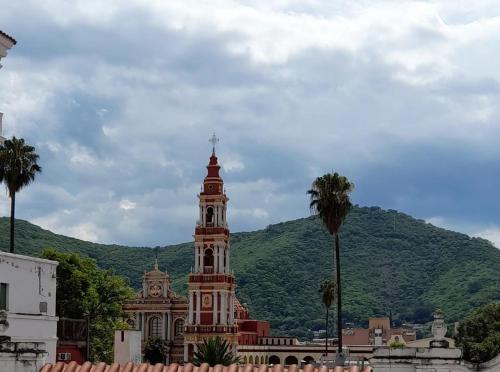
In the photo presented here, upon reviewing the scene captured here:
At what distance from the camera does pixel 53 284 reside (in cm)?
3269

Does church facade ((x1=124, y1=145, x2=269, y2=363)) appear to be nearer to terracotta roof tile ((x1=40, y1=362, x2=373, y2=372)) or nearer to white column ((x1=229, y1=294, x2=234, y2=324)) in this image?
white column ((x1=229, y1=294, x2=234, y2=324))

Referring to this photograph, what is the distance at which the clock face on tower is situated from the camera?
117m

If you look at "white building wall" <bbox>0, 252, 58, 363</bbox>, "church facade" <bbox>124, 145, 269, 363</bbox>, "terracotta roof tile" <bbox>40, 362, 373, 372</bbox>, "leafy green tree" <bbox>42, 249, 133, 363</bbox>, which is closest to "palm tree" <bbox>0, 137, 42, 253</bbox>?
"leafy green tree" <bbox>42, 249, 133, 363</bbox>

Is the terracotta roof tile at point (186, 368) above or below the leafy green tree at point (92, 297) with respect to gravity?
below

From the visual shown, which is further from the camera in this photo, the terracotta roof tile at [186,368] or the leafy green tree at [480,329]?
the leafy green tree at [480,329]

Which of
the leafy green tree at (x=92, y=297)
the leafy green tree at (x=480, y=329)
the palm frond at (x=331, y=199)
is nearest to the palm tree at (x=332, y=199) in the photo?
the palm frond at (x=331, y=199)

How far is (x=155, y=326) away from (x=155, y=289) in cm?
473

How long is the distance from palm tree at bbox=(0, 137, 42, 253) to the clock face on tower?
5882cm

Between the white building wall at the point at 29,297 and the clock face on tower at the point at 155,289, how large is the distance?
84.2m

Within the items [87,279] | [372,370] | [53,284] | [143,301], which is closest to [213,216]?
[143,301]

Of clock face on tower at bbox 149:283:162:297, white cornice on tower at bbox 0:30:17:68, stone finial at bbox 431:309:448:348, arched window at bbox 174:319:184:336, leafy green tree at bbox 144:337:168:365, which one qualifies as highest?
white cornice on tower at bbox 0:30:17:68

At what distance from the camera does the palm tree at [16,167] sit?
58625 mm

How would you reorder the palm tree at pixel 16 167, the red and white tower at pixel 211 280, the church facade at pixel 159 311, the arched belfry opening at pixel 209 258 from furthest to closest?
1. the church facade at pixel 159 311
2. the arched belfry opening at pixel 209 258
3. the red and white tower at pixel 211 280
4. the palm tree at pixel 16 167

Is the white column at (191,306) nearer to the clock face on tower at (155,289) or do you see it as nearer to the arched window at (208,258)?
the arched window at (208,258)
